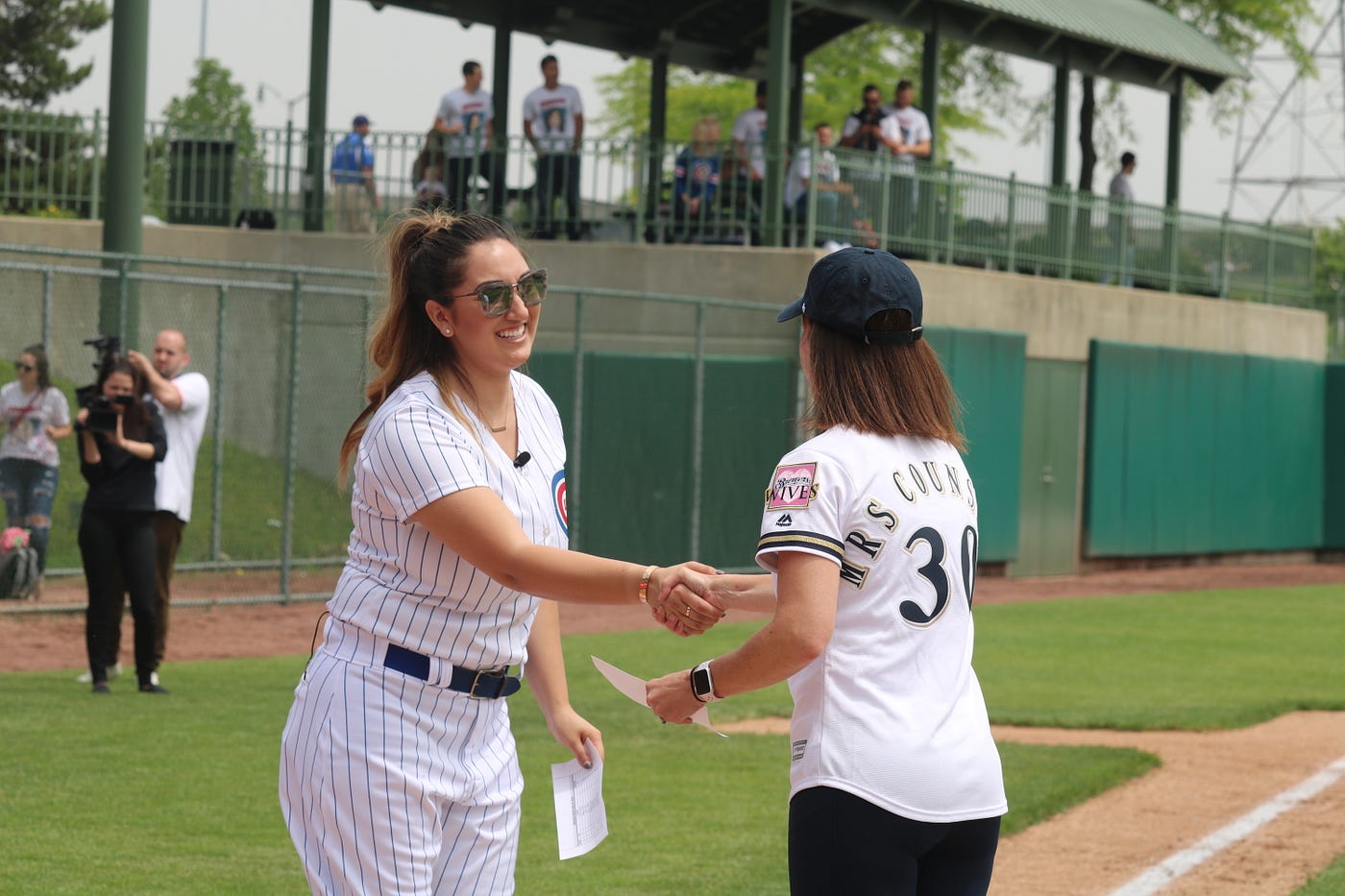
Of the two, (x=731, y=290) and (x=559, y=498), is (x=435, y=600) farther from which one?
(x=731, y=290)

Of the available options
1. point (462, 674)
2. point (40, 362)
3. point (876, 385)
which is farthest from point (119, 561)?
point (876, 385)

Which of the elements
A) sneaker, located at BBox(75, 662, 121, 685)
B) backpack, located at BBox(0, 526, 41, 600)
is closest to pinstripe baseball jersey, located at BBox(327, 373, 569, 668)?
sneaker, located at BBox(75, 662, 121, 685)

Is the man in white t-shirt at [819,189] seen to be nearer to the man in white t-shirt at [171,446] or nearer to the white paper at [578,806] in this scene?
the man in white t-shirt at [171,446]

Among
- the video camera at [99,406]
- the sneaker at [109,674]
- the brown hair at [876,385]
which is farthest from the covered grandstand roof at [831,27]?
the brown hair at [876,385]

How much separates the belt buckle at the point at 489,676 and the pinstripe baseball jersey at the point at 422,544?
0.02 m

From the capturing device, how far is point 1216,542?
1035 inches

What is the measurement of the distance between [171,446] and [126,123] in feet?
11.0

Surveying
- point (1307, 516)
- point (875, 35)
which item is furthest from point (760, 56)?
point (875, 35)

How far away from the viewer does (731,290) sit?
19594 millimetres

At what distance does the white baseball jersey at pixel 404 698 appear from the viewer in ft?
9.98

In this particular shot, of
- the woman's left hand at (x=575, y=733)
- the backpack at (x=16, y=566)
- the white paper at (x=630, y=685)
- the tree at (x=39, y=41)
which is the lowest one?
the backpack at (x=16, y=566)

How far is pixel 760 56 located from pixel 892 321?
2398 centimetres

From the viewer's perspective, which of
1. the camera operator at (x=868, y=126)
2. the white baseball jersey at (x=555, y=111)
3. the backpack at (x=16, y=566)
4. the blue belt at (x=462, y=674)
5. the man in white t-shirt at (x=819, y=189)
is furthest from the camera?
the camera operator at (x=868, y=126)

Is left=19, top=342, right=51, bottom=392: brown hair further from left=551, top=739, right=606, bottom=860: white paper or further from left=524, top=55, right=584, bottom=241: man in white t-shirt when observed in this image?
left=551, top=739, right=606, bottom=860: white paper
